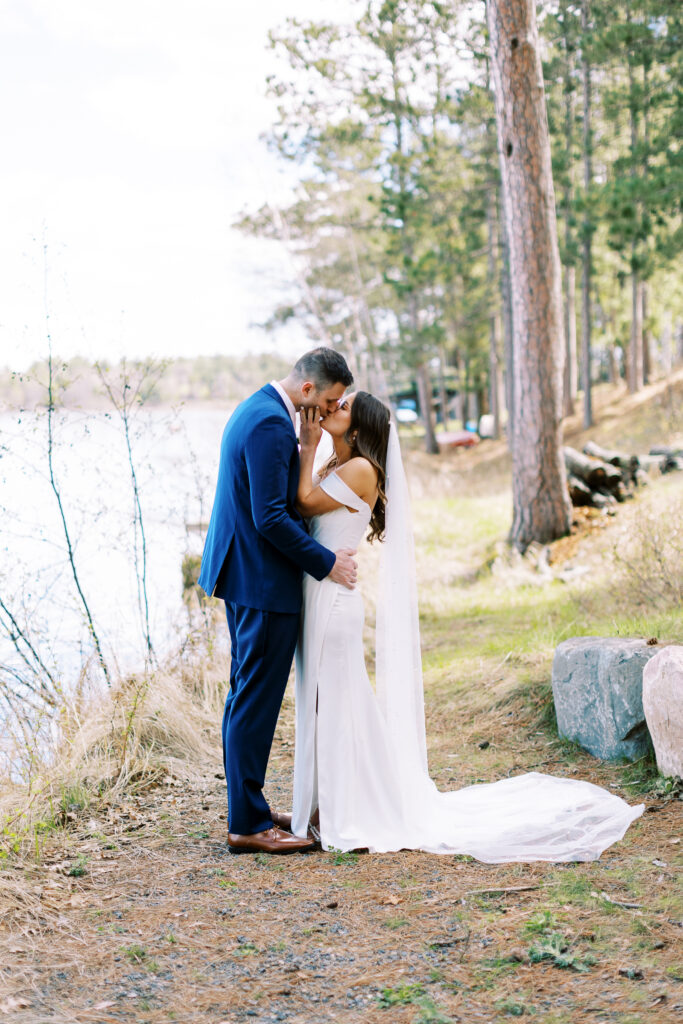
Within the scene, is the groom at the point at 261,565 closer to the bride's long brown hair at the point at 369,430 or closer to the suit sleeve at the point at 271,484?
the suit sleeve at the point at 271,484

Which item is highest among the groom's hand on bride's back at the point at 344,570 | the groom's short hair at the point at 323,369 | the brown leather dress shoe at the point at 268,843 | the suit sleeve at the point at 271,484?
the groom's short hair at the point at 323,369

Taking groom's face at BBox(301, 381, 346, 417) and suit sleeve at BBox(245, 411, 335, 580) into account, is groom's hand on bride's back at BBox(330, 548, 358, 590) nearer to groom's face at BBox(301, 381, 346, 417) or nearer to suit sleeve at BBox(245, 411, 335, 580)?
suit sleeve at BBox(245, 411, 335, 580)

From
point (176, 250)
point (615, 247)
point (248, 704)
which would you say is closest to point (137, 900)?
point (248, 704)

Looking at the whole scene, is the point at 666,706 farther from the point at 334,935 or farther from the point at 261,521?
the point at 261,521

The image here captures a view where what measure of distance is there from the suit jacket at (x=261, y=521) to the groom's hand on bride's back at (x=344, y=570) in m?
0.08

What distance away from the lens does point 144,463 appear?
6.44 meters

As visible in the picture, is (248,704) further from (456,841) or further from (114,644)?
(114,644)

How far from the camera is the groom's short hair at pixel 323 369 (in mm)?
4059

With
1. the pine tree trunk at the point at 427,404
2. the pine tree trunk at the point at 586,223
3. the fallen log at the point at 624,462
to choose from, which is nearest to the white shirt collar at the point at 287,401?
the fallen log at the point at 624,462

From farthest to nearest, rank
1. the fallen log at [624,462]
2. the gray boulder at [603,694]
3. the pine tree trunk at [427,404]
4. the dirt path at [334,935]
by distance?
the pine tree trunk at [427,404]
the fallen log at [624,462]
the gray boulder at [603,694]
the dirt path at [334,935]

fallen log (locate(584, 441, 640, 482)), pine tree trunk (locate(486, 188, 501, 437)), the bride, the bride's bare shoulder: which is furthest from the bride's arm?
pine tree trunk (locate(486, 188, 501, 437))

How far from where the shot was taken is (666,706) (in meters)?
4.38

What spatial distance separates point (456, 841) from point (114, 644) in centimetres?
315

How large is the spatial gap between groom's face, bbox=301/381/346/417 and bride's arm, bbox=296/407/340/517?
28mm
